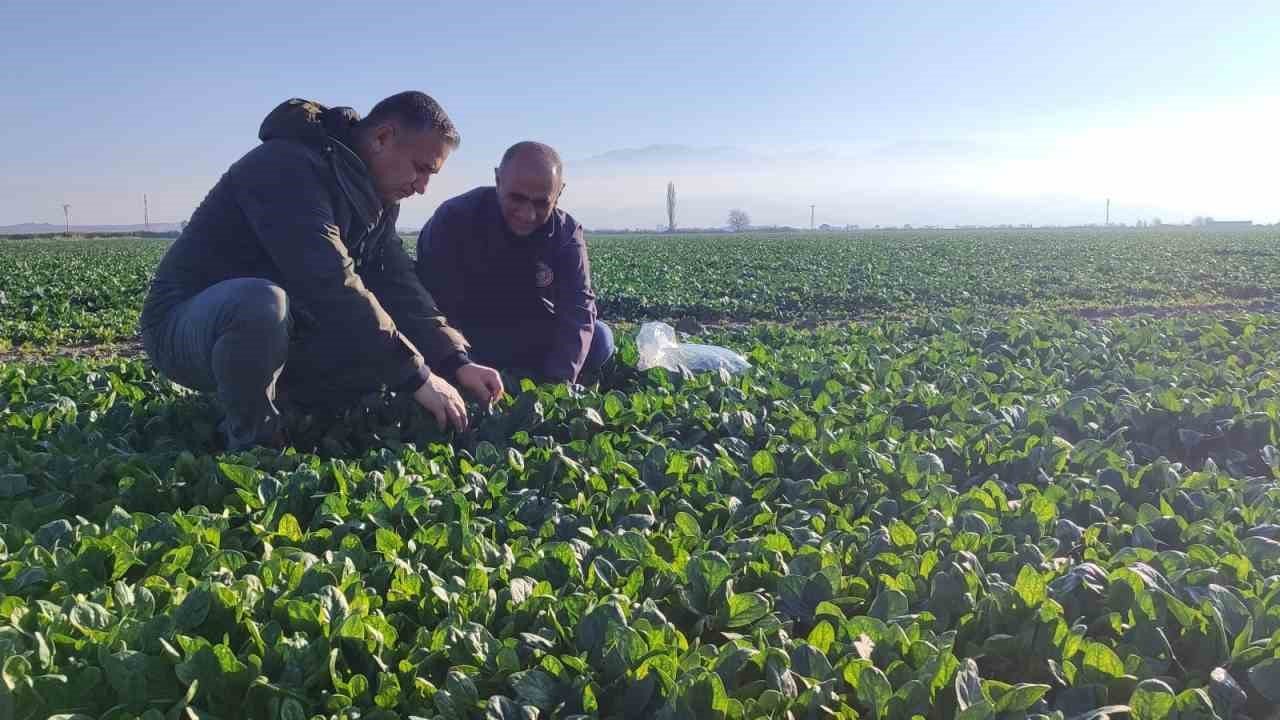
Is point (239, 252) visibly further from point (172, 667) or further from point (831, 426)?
point (831, 426)

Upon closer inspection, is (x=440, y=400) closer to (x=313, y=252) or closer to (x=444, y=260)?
(x=313, y=252)

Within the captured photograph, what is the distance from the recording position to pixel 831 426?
4.47 meters

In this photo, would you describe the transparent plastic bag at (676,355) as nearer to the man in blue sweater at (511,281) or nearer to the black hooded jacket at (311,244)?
the man in blue sweater at (511,281)

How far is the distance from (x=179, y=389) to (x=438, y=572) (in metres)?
3.65

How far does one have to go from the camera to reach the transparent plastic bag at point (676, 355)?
6355 mm

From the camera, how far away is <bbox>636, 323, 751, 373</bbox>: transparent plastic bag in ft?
20.9

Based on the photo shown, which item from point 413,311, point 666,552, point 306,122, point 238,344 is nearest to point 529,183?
point 413,311

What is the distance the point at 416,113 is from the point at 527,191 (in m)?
1.28

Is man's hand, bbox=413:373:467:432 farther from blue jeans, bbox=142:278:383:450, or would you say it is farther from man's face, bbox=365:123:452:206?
man's face, bbox=365:123:452:206

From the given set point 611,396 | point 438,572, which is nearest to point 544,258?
point 611,396

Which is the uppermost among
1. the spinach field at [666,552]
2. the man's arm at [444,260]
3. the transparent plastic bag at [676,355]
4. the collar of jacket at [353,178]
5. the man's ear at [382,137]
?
the man's ear at [382,137]

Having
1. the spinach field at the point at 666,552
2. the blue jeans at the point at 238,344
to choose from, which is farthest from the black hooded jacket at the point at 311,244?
the spinach field at the point at 666,552

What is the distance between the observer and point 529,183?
506 centimetres

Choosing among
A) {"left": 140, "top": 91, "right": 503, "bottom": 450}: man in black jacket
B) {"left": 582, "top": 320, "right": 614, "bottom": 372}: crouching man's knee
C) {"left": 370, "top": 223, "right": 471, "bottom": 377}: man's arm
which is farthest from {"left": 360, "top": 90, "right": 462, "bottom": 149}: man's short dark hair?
{"left": 582, "top": 320, "right": 614, "bottom": 372}: crouching man's knee
